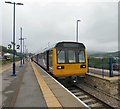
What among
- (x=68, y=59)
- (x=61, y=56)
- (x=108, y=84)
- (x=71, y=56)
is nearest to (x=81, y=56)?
(x=71, y=56)

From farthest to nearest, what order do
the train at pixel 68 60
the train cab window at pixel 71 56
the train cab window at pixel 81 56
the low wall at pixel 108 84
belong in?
the train cab window at pixel 81 56
the train cab window at pixel 71 56
the train at pixel 68 60
the low wall at pixel 108 84

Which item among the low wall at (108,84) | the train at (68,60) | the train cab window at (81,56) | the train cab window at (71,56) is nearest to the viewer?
the low wall at (108,84)

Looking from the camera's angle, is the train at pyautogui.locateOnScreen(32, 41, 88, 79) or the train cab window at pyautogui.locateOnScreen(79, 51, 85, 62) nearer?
the train at pyautogui.locateOnScreen(32, 41, 88, 79)

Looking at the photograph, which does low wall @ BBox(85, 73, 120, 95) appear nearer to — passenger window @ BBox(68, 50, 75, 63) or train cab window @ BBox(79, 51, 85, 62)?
train cab window @ BBox(79, 51, 85, 62)

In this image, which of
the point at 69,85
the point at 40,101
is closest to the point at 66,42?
the point at 69,85

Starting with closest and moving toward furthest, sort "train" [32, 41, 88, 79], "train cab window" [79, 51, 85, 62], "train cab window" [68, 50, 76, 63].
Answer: "train" [32, 41, 88, 79]
"train cab window" [68, 50, 76, 63]
"train cab window" [79, 51, 85, 62]

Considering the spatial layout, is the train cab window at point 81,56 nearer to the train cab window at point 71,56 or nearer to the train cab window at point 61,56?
the train cab window at point 71,56

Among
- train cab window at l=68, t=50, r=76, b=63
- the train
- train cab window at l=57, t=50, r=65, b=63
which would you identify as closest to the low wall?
the train

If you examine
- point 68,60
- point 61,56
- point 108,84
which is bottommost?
point 108,84

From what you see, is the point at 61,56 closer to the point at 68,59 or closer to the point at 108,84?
the point at 68,59

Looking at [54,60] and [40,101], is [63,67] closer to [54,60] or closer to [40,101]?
[54,60]

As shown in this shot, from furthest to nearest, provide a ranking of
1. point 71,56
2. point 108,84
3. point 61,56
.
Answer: point 71,56 < point 61,56 < point 108,84

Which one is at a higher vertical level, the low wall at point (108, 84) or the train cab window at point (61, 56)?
the train cab window at point (61, 56)

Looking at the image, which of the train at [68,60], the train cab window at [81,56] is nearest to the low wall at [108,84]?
the train at [68,60]
